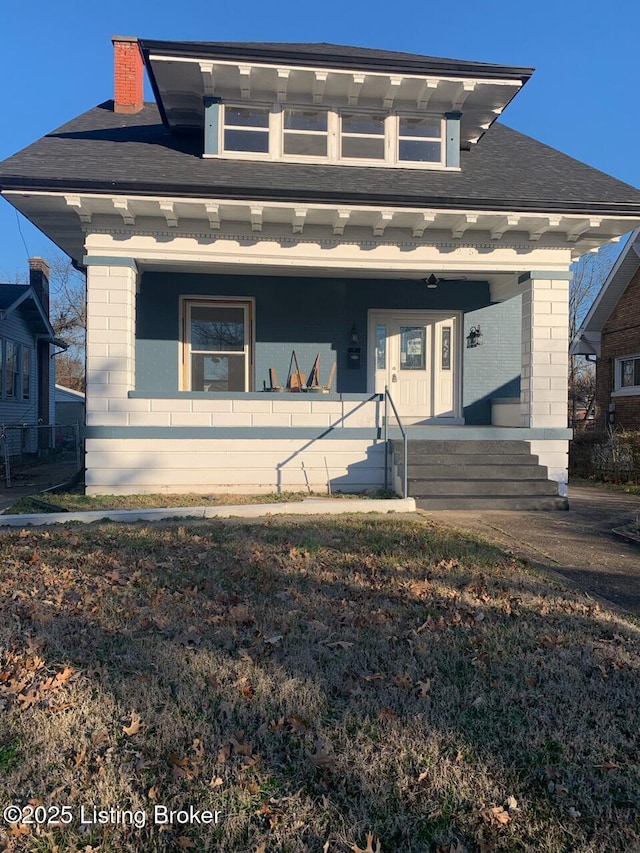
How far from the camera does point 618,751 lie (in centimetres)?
246

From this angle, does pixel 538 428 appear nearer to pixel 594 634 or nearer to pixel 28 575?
pixel 594 634

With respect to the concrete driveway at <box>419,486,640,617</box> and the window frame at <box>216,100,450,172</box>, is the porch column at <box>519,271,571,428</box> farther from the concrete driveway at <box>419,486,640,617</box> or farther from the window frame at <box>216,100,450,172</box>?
the window frame at <box>216,100,450,172</box>

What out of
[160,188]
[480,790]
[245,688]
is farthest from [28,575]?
[160,188]

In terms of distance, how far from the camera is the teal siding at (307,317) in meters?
10.5

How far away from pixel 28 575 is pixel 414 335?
8.46m

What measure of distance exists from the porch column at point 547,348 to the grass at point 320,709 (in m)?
5.08

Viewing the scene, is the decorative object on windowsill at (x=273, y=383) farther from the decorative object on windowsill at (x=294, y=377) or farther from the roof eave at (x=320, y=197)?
the roof eave at (x=320, y=197)

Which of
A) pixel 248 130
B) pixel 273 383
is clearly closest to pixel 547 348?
pixel 273 383

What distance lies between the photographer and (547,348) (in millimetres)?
9281

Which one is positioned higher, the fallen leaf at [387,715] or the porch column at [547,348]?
the porch column at [547,348]

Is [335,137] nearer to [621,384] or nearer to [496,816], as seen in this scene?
[496,816]

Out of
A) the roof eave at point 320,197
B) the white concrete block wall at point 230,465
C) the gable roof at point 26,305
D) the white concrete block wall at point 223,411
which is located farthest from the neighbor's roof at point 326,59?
the gable roof at point 26,305

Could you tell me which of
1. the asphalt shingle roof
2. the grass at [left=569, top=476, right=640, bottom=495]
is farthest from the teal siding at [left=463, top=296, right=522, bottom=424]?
the asphalt shingle roof

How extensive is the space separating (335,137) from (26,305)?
42.2ft
